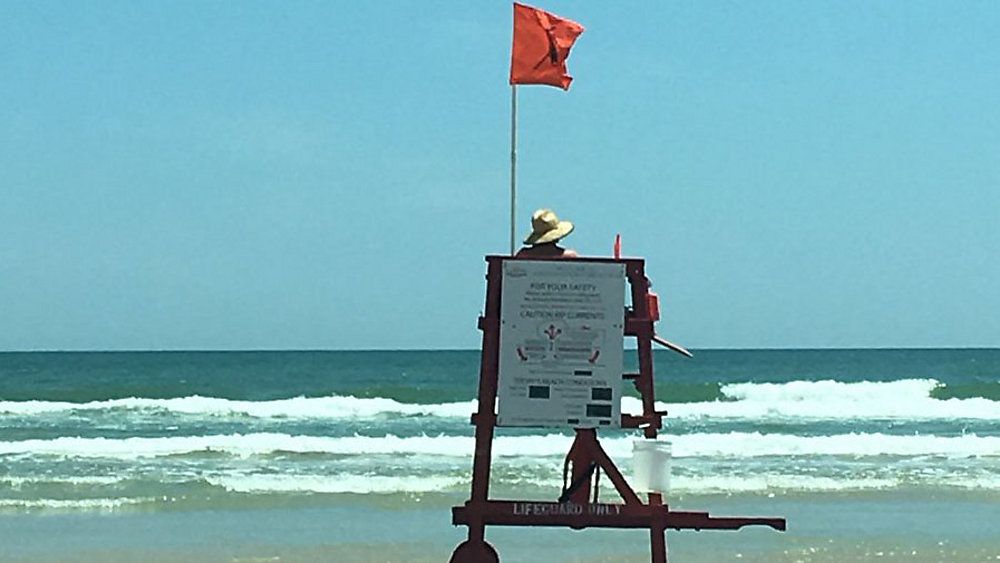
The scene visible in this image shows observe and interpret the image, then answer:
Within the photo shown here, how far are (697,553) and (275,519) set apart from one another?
371cm

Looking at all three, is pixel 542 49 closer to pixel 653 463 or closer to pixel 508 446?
pixel 653 463

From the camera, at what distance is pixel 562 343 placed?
712 cm

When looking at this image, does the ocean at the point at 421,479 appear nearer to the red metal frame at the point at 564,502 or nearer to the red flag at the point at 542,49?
the red metal frame at the point at 564,502

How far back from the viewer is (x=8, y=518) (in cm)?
1273

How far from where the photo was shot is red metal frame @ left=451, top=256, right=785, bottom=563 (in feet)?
23.5

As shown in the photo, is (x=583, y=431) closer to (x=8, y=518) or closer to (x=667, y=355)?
(x=8, y=518)

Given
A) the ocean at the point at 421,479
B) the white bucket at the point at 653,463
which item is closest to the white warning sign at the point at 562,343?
the white bucket at the point at 653,463

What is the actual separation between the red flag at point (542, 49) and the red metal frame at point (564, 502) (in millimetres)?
1041

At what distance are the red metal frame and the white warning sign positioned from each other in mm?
73

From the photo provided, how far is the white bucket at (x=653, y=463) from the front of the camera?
7371 mm

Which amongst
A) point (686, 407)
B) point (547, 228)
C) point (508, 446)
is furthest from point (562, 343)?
point (686, 407)

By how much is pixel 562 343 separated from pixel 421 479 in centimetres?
854

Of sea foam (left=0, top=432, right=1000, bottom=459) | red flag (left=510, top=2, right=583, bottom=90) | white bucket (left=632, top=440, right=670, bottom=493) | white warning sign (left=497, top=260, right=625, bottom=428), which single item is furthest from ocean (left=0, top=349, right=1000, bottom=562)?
red flag (left=510, top=2, right=583, bottom=90)

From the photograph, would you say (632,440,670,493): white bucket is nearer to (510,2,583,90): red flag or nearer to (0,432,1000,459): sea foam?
(510,2,583,90): red flag
